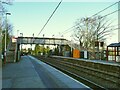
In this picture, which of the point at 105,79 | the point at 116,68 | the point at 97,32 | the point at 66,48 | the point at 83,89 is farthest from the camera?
the point at 66,48

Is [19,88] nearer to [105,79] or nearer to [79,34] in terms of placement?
[105,79]

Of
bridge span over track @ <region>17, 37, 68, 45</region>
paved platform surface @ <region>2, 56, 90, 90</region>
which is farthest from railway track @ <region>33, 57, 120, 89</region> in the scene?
bridge span over track @ <region>17, 37, 68, 45</region>

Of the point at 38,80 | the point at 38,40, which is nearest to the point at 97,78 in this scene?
the point at 38,80

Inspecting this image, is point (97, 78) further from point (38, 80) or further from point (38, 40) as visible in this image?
point (38, 40)

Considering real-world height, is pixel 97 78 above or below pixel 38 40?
below

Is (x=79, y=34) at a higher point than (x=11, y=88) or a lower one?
higher

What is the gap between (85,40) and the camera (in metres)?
85.9

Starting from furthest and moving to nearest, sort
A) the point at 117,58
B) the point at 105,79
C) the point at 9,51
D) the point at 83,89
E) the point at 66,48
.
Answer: the point at 66,48 < the point at 9,51 < the point at 117,58 < the point at 105,79 < the point at 83,89

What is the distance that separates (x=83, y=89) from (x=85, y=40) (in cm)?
7272

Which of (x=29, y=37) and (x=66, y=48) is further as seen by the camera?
(x=29, y=37)

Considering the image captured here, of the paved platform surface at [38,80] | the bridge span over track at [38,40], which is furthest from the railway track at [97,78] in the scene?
the bridge span over track at [38,40]

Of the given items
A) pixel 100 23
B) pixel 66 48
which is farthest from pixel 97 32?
pixel 66 48

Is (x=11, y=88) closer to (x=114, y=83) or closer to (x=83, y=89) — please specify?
(x=83, y=89)

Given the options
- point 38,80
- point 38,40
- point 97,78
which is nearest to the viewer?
point 38,80
